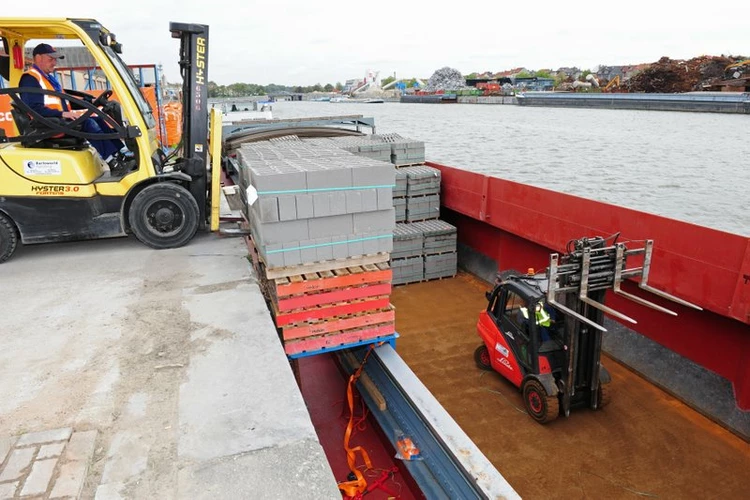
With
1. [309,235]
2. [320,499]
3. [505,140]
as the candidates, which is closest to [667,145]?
[505,140]

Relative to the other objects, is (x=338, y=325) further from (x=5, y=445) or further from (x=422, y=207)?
(x=422, y=207)

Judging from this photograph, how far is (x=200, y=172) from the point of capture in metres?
7.00

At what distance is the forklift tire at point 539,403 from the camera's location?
5.70m

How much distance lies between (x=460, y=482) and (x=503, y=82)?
10423 centimetres

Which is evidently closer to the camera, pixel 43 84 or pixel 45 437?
pixel 45 437

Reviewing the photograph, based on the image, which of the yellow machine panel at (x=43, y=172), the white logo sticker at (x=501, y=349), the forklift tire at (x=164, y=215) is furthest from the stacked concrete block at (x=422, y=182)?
the yellow machine panel at (x=43, y=172)

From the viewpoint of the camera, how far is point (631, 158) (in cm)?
2789

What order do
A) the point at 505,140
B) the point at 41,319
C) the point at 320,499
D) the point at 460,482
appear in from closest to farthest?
the point at 320,499 → the point at 460,482 → the point at 41,319 → the point at 505,140

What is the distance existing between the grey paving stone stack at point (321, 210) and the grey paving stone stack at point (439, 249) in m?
4.94

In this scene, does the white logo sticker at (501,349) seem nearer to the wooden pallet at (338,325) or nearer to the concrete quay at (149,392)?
the wooden pallet at (338,325)

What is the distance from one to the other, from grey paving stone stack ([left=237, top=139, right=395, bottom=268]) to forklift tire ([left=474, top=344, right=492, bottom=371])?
264 cm

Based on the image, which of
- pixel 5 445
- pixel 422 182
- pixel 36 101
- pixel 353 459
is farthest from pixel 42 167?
pixel 422 182

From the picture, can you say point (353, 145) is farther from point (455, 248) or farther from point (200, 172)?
point (200, 172)

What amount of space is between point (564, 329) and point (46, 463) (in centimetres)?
508
